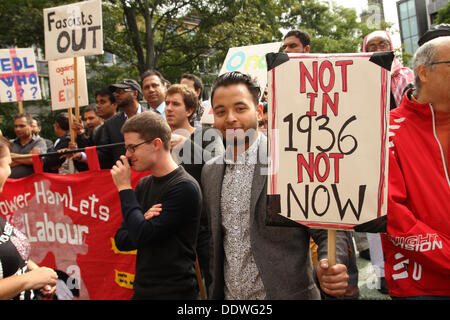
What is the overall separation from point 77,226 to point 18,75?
12.4ft

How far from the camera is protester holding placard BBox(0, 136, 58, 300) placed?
1.86 metres

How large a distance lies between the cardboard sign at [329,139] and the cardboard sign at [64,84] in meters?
4.27

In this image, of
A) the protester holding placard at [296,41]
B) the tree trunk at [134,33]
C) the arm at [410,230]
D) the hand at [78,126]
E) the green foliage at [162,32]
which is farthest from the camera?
the tree trunk at [134,33]

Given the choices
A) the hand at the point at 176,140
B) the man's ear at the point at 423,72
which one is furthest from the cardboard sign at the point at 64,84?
the man's ear at the point at 423,72

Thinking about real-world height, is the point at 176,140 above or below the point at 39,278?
above

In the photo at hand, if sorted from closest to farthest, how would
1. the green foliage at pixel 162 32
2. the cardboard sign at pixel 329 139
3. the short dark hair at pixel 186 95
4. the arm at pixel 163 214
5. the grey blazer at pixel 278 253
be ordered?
the cardboard sign at pixel 329 139 → the grey blazer at pixel 278 253 → the arm at pixel 163 214 → the short dark hair at pixel 186 95 → the green foliage at pixel 162 32

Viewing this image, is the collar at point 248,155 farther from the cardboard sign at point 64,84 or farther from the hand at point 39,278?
the cardboard sign at point 64,84

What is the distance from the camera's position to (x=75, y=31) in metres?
4.54

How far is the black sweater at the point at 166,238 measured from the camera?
212 cm

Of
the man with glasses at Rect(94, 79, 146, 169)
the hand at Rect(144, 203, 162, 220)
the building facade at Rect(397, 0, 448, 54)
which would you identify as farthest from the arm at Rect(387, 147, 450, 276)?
the building facade at Rect(397, 0, 448, 54)

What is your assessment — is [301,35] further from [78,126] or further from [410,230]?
[410,230]

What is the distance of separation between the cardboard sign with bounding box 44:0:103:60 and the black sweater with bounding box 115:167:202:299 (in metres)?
2.75

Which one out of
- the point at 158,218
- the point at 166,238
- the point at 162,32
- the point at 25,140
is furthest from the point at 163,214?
the point at 162,32

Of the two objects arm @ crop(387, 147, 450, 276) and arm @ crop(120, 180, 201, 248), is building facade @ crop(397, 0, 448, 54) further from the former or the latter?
arm @ crop(120, 180, 201, 248)
